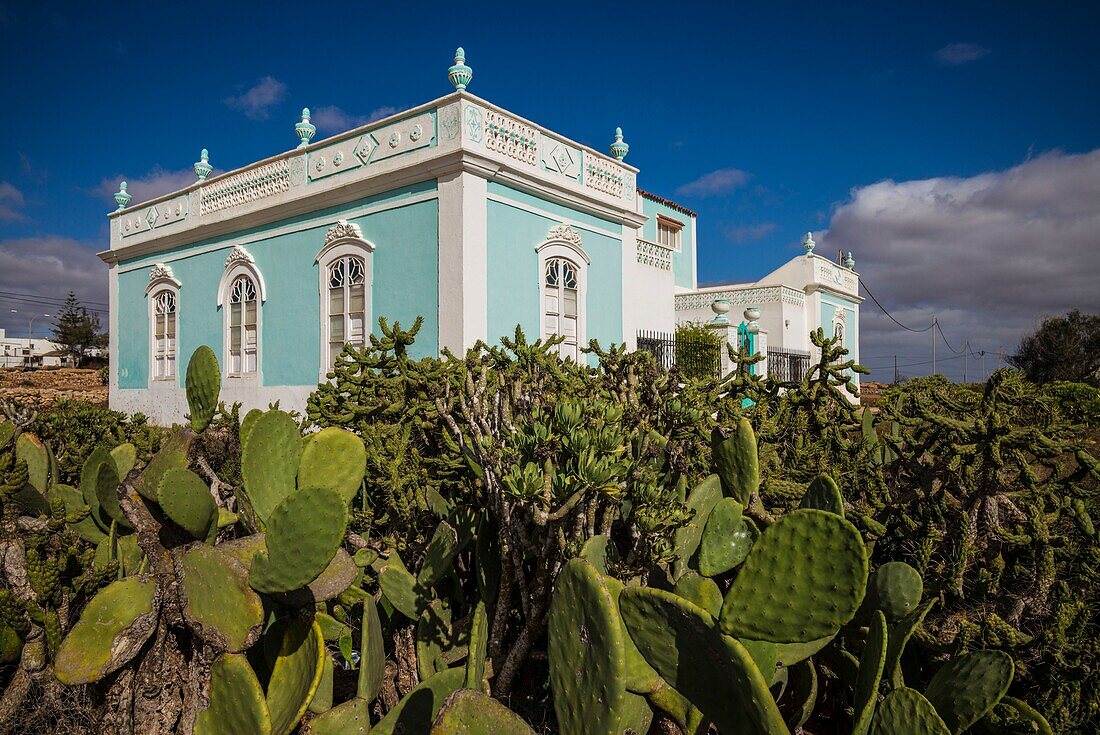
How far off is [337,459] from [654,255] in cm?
1510

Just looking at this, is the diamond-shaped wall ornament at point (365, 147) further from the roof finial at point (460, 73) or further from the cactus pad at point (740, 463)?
the cactus pad at point (740, 463)

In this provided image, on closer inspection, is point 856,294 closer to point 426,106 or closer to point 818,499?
point 426,106

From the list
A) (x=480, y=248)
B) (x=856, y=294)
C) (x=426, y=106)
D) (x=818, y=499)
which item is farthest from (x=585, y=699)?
(x=856, y=294)

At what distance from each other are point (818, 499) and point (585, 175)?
1025 cm

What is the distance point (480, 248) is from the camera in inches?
393

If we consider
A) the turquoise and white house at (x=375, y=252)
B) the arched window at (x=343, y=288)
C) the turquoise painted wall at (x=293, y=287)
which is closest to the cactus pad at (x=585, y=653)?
the turquoise and white house at (x=375, y=252)

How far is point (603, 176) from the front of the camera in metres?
12.4

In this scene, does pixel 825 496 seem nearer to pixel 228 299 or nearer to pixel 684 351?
pixel 684 351

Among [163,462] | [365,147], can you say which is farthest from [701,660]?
[365,147]

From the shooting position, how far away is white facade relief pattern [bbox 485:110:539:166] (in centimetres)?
1015

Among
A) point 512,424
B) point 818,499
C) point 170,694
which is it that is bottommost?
point 170,694

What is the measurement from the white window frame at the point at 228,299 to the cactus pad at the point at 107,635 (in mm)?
10787

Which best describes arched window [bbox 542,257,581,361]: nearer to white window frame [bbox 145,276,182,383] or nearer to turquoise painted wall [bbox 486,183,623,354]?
turquoise painted wall [bbox 486,183,623,354]

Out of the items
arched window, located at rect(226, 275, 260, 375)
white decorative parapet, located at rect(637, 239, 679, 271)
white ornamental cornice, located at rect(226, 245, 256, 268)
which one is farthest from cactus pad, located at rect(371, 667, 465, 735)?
white decorative parapet, located at rect(637, 239, 679, 271)
